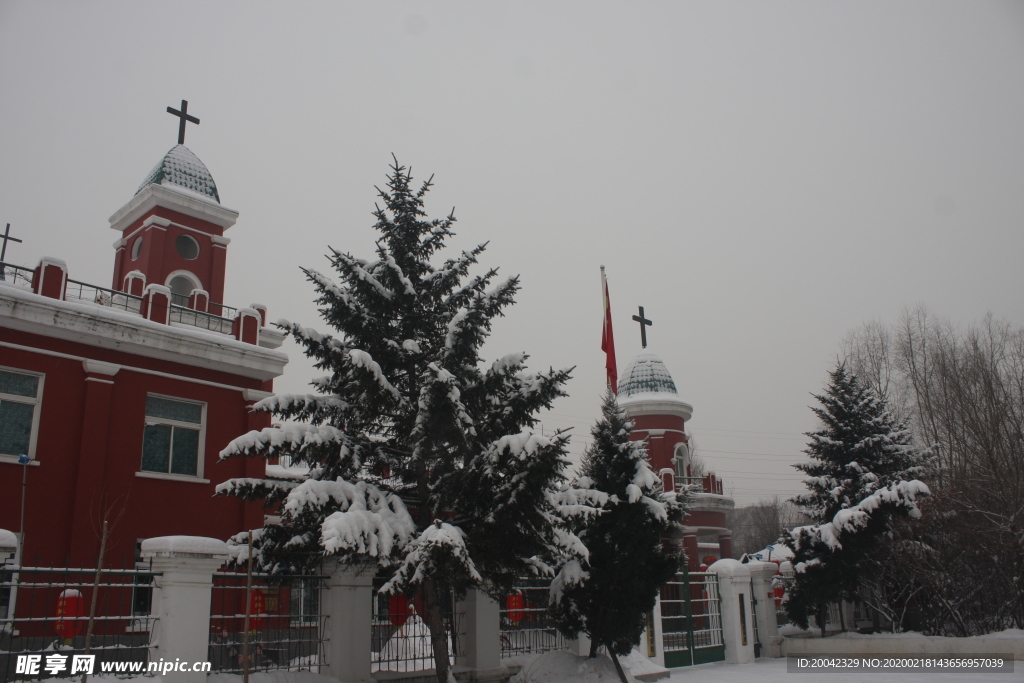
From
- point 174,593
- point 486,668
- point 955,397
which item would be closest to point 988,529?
point 955,397

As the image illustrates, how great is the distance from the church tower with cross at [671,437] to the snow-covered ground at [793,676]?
12.3 m

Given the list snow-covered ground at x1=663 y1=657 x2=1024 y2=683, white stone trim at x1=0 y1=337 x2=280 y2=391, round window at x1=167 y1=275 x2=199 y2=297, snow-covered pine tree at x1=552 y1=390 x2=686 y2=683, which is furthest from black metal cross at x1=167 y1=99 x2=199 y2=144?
snow-covered ground at x1=663 y1=657 x2=1024 y2=683

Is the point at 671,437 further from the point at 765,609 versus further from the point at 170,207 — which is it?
the point at 170,207

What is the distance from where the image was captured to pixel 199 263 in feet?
57.9

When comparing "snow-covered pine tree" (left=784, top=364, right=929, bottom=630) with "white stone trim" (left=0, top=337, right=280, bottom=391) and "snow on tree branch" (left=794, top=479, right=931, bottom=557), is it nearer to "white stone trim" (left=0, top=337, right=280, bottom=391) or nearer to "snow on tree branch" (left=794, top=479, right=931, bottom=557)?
"snow on tree branch" (left=794, top=479, right=931, bottom=557)

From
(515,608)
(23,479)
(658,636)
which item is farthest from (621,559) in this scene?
(23,479)

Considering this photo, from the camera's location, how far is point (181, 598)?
6984 mm

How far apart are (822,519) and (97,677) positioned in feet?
53.9

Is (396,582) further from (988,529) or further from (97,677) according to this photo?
(988,529)

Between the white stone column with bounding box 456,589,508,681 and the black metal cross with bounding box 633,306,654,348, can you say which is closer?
the white stone column with bounding box 456,589,508,681

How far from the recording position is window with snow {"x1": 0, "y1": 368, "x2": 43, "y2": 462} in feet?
40.9

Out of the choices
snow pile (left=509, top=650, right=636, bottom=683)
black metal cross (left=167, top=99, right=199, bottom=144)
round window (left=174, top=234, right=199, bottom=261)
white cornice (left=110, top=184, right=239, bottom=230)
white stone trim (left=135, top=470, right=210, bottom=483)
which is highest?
black metal cross (left=167, top=99, right=199, bottom=144)

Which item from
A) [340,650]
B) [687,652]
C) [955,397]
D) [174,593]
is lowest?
[687,652]

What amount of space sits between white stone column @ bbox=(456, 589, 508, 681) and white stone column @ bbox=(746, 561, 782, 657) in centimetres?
830
